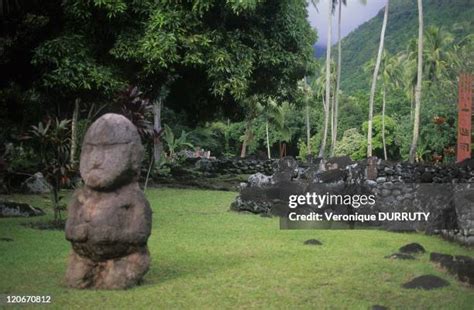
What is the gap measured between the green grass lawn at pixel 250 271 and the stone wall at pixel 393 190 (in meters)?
0.26

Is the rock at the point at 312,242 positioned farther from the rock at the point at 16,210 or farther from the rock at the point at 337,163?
the rock at the point at 337,163

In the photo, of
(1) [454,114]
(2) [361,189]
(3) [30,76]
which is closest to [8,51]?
(3) [30,76]

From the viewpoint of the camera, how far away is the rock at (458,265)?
5711 millimetres

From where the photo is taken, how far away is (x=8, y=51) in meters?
12.6

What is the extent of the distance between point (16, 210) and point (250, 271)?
5.47 m

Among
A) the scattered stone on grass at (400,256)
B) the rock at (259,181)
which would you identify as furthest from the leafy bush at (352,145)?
the scattered stone on grass at (400,256)

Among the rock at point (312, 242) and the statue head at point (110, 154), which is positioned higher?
the statue head at point (110, 154)

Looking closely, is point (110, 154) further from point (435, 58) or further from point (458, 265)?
point (435, 58)

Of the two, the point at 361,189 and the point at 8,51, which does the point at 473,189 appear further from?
the point at 8,51

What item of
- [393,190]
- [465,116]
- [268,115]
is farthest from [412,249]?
[268,115]

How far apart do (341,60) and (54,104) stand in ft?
20.9

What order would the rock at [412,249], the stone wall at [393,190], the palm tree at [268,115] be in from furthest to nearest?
the palm tree at [268,115]
the stone wall at [393,190]
the rock at [412,249]

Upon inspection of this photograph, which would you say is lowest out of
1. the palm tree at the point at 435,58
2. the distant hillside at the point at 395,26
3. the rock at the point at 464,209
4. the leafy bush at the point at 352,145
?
the rock at the point at 464,209

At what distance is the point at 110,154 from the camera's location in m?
5.78
